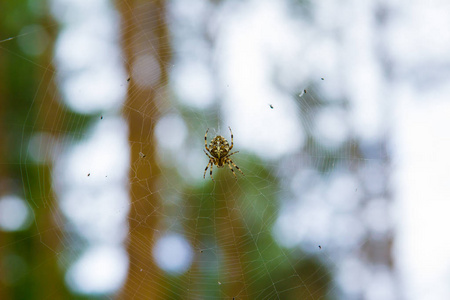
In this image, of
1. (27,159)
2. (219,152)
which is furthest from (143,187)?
(27,159)

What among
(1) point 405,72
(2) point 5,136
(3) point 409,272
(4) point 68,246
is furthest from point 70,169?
(1) point 405,72

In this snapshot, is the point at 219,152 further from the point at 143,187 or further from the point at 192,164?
the point at 143,187

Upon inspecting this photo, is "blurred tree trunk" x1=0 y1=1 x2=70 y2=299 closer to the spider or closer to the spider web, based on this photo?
the spider web

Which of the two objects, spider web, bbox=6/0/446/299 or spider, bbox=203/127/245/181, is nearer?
spider web, bbox=6/0/446/299

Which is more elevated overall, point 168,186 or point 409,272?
point 168,186

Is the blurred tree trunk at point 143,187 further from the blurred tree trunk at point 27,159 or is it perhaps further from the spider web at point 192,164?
the blurred tree trunk at point 27,159

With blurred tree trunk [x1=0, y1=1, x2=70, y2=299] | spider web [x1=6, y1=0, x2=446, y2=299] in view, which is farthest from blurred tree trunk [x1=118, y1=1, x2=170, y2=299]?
blurred tree trunk [x1=0, y1=1, x2=70, y2=299]

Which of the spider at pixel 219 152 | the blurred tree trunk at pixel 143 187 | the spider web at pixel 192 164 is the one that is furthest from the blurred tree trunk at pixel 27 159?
the spider at pixel 219 152

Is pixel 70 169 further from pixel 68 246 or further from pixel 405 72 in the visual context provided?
pixel 405 72

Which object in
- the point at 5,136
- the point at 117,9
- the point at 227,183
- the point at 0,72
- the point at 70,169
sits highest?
the point at 117,9
